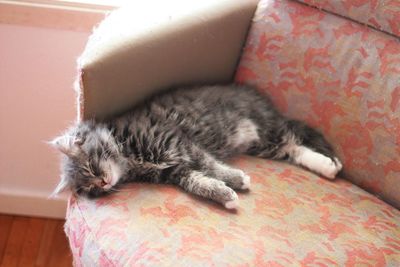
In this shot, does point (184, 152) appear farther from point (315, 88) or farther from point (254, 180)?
point (315, 88)

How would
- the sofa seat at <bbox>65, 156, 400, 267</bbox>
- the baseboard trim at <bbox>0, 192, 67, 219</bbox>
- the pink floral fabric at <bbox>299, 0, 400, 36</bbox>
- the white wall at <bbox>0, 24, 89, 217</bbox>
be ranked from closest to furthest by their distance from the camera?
the sofa seat at <bbox>65, 156, 400, 267</bbox>
the pink floral fabric at <bbox>299, 0, 400, 36</bbox>
the white wall at <bbox>0, 24, 89, 217</bbox>
the baseboard trim at <bbox>0, 192, 67, 219</bbox>

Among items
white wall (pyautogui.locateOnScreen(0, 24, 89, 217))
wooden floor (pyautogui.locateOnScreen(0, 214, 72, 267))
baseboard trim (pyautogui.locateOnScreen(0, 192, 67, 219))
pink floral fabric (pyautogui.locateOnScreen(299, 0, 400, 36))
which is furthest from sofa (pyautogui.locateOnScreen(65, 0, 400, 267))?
baseboard trim (pyautogui.locateOnScreen(0, 192, 67, 219))

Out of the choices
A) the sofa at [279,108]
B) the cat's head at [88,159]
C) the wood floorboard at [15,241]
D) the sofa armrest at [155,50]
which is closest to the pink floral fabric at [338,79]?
the sofa at [279,108]

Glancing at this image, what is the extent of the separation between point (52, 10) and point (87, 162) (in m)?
0.66

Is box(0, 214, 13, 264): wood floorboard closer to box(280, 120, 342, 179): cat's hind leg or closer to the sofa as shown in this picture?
the sofa

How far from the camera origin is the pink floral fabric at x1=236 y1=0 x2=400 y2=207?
1443 mm

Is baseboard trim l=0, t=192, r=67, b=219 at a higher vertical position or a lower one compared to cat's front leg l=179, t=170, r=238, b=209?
lower

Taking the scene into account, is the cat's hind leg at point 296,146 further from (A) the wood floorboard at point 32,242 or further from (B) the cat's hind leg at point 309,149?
(A) the wood floorboard at point 32,242

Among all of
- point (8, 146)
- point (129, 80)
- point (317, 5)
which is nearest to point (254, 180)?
point (129, 80)

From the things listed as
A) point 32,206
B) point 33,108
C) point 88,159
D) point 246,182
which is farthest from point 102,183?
point 32,206

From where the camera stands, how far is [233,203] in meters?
1.30

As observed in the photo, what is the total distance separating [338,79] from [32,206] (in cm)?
133

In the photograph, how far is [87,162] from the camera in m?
1.40

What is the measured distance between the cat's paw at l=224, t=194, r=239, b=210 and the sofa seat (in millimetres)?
15
